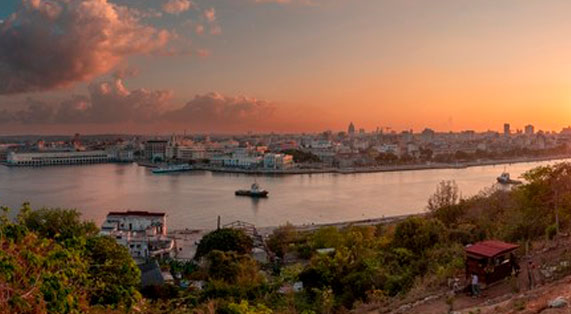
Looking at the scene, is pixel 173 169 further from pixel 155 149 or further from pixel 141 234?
pixel 141 234

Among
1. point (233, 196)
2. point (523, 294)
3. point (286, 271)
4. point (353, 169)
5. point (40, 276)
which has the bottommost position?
point (233, 196)

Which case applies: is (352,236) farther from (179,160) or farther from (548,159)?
(548,159)

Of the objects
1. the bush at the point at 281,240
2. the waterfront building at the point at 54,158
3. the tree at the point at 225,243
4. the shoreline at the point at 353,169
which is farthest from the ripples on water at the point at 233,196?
the waterfront building at the point at 54,158

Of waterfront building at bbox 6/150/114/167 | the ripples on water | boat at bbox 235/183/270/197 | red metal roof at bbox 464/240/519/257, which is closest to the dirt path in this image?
red metal roof at bbox 464/240/519/257

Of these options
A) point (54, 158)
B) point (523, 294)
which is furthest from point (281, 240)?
point (54, 158)

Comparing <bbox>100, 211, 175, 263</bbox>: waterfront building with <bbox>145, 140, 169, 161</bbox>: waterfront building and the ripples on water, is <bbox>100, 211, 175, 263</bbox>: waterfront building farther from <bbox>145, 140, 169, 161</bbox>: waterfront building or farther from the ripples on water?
<bbox>145, 140, 169, 161</bbox>: waterfront building

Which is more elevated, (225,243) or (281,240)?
(225,243)
